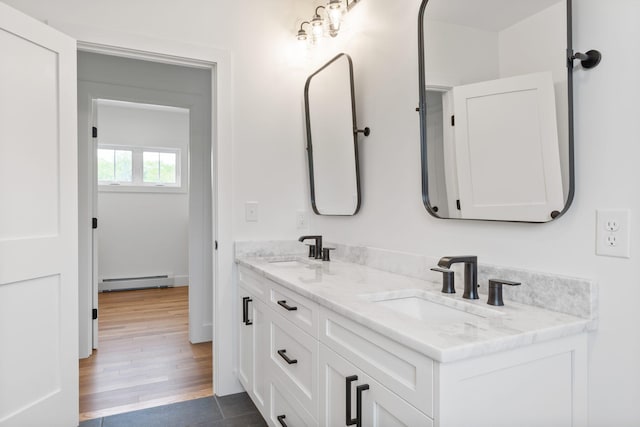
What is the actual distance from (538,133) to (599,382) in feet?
2.20

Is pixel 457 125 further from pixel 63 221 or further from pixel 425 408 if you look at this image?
pixel 63 221

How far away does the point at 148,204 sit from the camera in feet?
18.0

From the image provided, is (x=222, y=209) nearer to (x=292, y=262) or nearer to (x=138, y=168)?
(x=292, y=262)

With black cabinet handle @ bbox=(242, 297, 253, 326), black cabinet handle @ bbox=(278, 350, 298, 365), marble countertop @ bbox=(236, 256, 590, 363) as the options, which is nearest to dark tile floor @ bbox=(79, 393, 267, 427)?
black cabinet handle @ bbox=(242, 297, 253, 326)

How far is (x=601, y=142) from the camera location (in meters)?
1.00

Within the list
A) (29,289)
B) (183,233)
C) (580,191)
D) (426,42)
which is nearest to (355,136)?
(426,42)

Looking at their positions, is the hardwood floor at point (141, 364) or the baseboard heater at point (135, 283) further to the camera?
the baseboard heater at point (135, 283)

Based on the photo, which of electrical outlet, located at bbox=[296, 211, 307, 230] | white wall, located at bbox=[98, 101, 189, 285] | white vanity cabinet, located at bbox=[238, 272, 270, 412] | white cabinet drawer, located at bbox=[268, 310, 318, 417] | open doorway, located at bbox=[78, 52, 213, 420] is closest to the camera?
white cabinet drawer, located at bbox=[268, 310, 318, 417]

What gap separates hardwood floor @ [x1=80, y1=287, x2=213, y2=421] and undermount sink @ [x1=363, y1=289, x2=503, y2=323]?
5.02 ft

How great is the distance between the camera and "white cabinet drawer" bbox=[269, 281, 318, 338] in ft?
4.48

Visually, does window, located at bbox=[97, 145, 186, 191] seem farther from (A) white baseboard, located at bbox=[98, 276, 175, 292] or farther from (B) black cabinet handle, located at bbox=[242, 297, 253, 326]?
(B) black cabinet handle, located at bbox=[242, 297, 253, 326]

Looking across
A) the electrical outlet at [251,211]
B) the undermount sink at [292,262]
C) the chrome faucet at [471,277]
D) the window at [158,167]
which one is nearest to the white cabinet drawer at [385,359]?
the chrome faucet at [471,277]

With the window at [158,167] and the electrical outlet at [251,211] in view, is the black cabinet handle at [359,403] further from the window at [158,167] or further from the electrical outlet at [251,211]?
the window at [158,167]

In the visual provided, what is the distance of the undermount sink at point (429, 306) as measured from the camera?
116 centimetres
